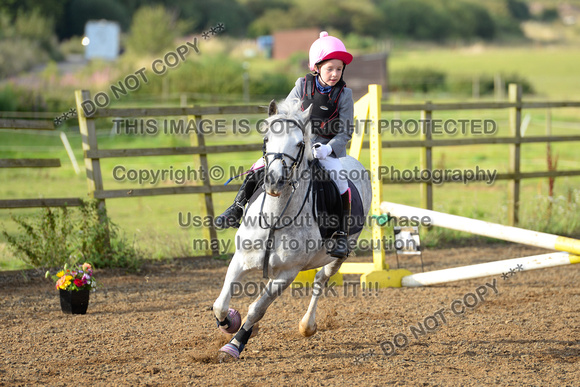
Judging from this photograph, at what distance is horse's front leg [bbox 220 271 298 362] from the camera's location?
4.52m

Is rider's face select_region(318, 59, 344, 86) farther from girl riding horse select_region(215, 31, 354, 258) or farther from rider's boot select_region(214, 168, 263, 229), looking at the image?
rider's boot select_region(214, 168, 263, 229)

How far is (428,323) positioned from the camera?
18.6ft

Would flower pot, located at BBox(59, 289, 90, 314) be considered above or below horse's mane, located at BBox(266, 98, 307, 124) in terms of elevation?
below

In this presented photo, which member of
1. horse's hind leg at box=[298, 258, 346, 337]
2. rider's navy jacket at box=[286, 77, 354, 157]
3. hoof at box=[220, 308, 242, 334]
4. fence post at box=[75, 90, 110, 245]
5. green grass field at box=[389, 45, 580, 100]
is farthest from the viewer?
green grass field at box=[389, 45, 580, 100]

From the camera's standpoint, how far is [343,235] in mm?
4828

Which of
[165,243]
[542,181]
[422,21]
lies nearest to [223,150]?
[165,243]

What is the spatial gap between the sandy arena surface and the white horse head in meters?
1.44

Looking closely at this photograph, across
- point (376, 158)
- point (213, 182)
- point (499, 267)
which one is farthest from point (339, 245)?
point (213, 182)

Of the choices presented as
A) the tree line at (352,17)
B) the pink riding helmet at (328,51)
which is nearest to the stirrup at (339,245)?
the pink riding helmet at (328,51)

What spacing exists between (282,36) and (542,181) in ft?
179

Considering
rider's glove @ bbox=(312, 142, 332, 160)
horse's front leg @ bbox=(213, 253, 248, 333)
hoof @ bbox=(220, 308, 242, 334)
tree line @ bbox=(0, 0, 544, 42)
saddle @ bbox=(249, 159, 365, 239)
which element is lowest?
hoof @ bbox=(220, 308, 242, 334)

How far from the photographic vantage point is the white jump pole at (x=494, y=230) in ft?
15.5

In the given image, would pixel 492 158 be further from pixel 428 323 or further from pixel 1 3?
pixel 1 3

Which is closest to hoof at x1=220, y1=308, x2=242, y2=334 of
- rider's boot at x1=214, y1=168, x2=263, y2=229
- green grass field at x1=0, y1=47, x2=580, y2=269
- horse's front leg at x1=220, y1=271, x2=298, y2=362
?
horse's front leg at x1=220, y1=271, x2=298, y2=362
